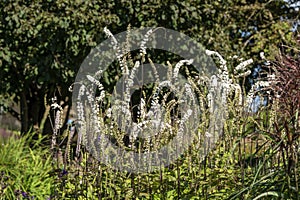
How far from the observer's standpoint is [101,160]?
2918 mm

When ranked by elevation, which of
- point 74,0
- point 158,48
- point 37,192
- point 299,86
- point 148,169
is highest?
point 74,0

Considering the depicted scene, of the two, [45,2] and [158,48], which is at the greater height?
[45,2]

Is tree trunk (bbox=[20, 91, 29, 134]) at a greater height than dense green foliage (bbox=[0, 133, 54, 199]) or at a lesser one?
greater

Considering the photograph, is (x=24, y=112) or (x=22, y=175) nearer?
(x=22, y=175)

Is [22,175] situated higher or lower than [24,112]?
lower

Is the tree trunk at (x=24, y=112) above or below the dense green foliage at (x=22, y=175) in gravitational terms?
above

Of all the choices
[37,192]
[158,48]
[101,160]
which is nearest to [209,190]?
[101,160]

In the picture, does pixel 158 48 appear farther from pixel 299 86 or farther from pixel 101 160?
pixel 299 86

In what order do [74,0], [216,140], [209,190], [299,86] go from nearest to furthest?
[299,86], [209,190], [216,140], [74,0]

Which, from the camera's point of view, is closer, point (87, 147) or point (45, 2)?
point (87, 147)

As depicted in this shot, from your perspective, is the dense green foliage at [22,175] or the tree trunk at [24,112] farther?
the tree trunk at [24,112]

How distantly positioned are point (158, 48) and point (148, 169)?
12.1ft

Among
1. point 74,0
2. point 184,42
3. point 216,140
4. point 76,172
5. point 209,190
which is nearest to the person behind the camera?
point 209,190

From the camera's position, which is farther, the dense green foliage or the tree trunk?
the tree trunk
